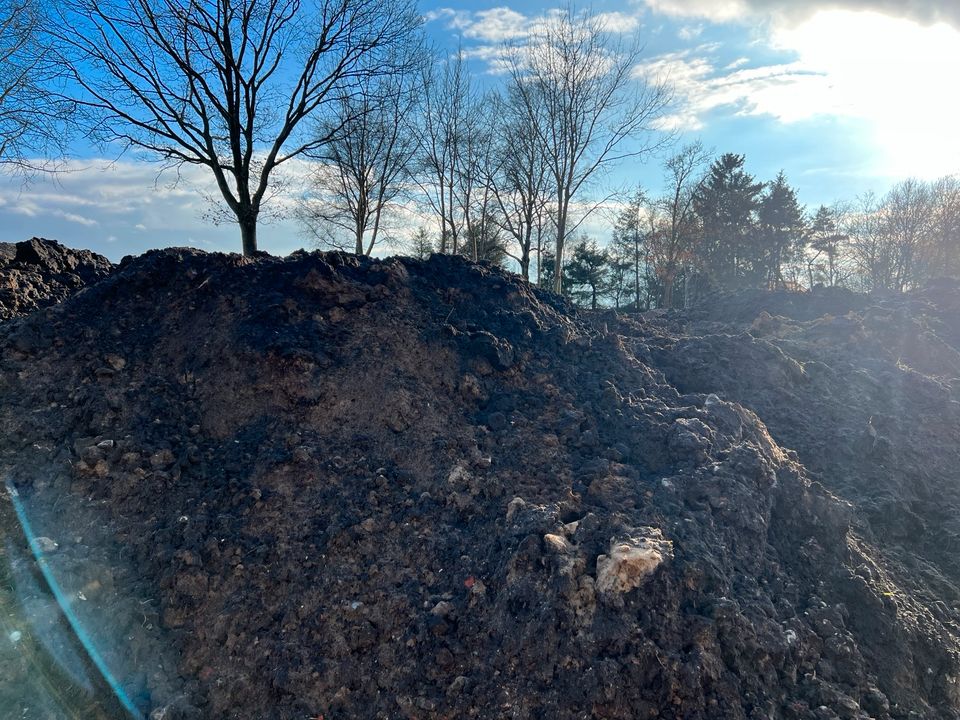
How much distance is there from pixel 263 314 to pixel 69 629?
2868 mm

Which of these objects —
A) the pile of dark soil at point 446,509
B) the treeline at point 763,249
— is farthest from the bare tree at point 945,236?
the pile of dark soil at point 446,509

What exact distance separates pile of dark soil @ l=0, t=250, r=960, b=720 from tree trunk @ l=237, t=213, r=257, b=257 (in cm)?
347

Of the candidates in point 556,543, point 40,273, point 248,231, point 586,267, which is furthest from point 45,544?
point 586,267

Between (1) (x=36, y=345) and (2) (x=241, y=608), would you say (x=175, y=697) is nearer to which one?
(2) (x=241, y=608)

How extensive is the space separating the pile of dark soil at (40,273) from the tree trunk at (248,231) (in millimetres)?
2536

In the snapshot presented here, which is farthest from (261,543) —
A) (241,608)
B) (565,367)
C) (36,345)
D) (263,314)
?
(565,367)

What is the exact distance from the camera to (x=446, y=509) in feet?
13.0

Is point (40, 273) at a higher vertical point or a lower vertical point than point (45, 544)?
higher

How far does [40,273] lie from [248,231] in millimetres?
3413

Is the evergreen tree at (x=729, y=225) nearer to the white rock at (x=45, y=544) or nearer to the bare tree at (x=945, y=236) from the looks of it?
the bare tree at (x=945, y=236)

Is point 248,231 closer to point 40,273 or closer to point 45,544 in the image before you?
point 40,273

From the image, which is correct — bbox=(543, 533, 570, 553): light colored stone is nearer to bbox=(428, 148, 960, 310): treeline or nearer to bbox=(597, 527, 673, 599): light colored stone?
bbox=(597, 527, 673, 599): light colored stone

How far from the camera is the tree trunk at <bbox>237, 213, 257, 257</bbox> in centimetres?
902

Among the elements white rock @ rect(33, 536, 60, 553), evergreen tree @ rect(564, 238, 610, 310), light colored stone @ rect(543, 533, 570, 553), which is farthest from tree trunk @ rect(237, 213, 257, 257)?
evergreen tree @ rect(564, 238, 610, 310)
